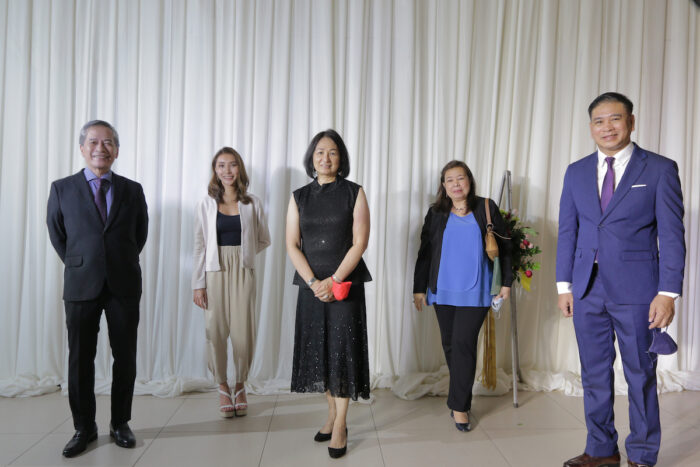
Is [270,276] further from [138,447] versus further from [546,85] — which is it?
[546,85]

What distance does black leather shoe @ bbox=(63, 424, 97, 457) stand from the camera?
9.45ft

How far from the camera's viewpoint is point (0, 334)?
4.08 m

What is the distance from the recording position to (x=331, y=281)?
9.50ft

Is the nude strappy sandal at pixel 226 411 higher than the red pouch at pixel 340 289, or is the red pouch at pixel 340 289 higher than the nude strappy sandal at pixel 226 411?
the red pouch at pixel 340 289

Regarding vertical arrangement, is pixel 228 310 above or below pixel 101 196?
below

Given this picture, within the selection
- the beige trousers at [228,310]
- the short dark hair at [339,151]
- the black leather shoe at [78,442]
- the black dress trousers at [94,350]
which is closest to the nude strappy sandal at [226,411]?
the beige trousers at [228,310]

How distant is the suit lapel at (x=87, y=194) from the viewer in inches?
115

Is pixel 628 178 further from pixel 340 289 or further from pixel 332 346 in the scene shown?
pixel 332 346

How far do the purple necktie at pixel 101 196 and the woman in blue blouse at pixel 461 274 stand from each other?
203 centimetres

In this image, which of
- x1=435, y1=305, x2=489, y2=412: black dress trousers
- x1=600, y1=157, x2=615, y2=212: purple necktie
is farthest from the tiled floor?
x1=600, y1=157, x2=615, y2=212: purple necktie

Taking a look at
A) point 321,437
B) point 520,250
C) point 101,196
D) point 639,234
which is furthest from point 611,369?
point 101,196

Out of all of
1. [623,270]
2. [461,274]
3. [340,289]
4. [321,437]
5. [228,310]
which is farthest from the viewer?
[228,310]

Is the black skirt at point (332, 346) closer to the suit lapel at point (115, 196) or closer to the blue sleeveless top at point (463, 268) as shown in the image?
the blue sleeveless top at point (463, 268)

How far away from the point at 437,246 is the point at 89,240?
6.85ft
